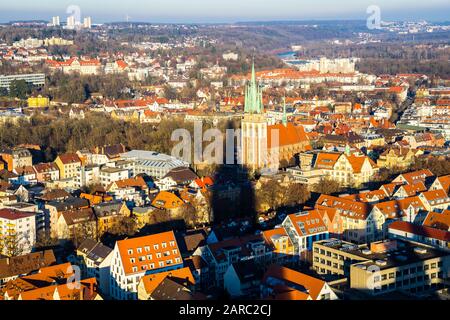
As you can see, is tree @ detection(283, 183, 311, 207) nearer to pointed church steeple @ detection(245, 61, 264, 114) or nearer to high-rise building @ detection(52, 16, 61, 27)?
pointed church steeple @ detection(245, 61, 264, 114)

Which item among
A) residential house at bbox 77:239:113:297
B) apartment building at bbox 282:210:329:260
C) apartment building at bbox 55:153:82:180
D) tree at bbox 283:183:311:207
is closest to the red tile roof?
apartment building at bbox 282:210:329:260

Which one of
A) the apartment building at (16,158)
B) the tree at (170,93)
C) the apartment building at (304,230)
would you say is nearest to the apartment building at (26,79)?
the tree at (170,93)

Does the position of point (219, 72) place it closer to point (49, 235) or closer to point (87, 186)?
point (87, 186)

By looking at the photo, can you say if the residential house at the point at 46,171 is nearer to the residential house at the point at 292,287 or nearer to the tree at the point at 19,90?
the residential house at the point at 292,287

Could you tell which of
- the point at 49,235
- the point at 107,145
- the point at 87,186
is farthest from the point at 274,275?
the point at 107,145
